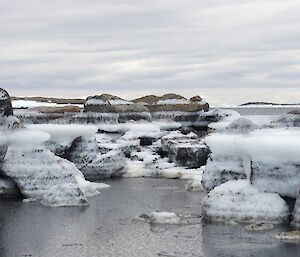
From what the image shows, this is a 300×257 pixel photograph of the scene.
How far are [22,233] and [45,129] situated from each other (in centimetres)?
1952

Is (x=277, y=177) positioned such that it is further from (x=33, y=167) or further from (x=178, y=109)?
(x=178, y=109)

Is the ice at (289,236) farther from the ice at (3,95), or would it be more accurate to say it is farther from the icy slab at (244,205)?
the ice at (3,95)

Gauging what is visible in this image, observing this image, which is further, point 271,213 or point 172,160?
point 172,160

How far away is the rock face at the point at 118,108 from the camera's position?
6606cm

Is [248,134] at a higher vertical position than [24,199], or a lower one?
higher

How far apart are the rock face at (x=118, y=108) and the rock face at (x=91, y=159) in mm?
15262

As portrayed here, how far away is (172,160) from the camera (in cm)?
5422

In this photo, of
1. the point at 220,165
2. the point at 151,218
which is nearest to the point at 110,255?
the point at 151,218

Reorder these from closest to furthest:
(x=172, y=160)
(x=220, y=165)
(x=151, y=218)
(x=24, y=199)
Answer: (x=151, y=218) < (x=220, y=165) < (x=24, y=199) < (x=172, y=160)

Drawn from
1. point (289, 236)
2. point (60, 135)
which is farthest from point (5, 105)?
point (289, 236)

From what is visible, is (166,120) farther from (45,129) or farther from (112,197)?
(112,197)

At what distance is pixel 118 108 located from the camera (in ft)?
222

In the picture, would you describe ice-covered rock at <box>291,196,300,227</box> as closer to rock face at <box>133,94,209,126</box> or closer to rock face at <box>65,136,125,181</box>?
rock face at <box>65,136,125,181</box>

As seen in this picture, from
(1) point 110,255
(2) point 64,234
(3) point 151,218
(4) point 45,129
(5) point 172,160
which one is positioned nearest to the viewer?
(1) point 110,255
